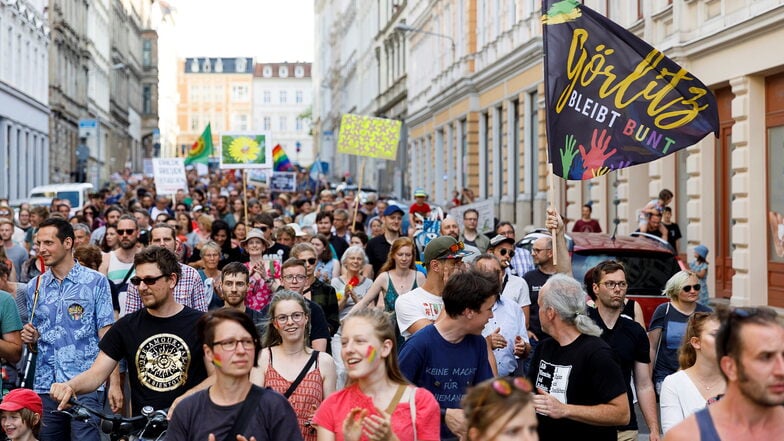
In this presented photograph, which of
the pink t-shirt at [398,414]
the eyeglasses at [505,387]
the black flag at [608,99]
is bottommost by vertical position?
the pink t-shirt at [398,414]

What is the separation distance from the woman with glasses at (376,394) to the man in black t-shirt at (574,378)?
85cm

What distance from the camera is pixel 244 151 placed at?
81.5 feet

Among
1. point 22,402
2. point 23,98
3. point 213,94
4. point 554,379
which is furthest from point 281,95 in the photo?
point 554,379

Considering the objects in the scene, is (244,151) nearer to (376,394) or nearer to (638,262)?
(638,262)

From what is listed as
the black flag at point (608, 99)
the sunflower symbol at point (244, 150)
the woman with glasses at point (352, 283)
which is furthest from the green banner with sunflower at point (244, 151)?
the black flag at point (608, 99)

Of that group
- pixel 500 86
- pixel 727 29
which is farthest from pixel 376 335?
pixel 500 86

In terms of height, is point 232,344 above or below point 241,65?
below

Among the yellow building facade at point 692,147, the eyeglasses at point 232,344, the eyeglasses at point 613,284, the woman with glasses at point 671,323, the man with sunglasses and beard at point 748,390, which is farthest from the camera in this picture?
the yellow building facade at point 692,147

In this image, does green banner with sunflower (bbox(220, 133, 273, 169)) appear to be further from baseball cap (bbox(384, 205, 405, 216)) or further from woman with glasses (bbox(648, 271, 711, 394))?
woman with glasses (bbox(648, 271, 711, 394))

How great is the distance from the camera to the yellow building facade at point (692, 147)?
18.7 m

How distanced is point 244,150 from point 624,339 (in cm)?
1766

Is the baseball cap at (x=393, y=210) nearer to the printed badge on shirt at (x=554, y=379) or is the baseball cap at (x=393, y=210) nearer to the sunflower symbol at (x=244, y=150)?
the printed badge on shirt at (x=554, y=379)

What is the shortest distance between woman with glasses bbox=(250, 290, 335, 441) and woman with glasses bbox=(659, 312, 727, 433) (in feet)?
5.35

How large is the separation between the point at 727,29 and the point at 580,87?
31.6 ft
